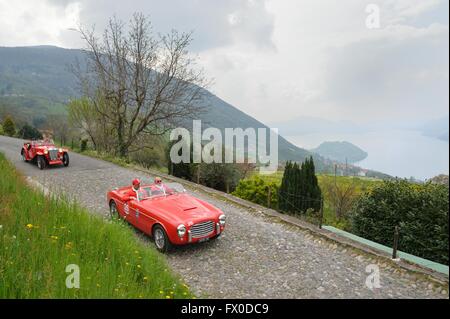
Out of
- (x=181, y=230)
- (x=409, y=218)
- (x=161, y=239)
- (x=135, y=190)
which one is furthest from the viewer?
(x=135, y=190)

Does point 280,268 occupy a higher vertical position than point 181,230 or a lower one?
lower

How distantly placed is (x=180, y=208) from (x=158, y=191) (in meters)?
1.20

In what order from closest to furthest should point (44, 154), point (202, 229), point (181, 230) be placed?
point (181, 230) < point (202, 229) < point (44, 154)

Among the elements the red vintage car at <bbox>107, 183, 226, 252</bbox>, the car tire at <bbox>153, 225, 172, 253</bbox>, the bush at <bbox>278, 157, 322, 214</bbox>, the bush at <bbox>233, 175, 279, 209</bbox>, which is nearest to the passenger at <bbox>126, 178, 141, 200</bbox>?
the red vintage car at <bbox>107, 183, 226, 252</bbox>

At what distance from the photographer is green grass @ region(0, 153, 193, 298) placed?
15.1 ft

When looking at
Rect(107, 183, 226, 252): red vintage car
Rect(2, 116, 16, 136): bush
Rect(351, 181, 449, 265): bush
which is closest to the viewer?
Rect(351, 181, 449, 265): bush

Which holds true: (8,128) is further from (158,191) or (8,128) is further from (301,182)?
(158,191)

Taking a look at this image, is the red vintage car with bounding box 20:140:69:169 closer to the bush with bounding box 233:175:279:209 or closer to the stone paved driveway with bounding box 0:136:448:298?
the stone paved driveway with bounding box 0:136:448:298

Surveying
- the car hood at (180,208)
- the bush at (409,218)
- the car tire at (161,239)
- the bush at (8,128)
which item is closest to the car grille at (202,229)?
the car hood at (180,208)

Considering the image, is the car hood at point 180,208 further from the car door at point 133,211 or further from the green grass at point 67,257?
the green grass at point 67,257

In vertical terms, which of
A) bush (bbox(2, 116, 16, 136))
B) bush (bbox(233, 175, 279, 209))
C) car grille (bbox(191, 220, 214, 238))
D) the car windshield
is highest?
bush (bbox(2, 116, 16, 136))

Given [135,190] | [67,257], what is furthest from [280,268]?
[135,190]

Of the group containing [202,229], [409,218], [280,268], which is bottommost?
[280,268]

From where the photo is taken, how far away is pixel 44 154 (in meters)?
16.5
